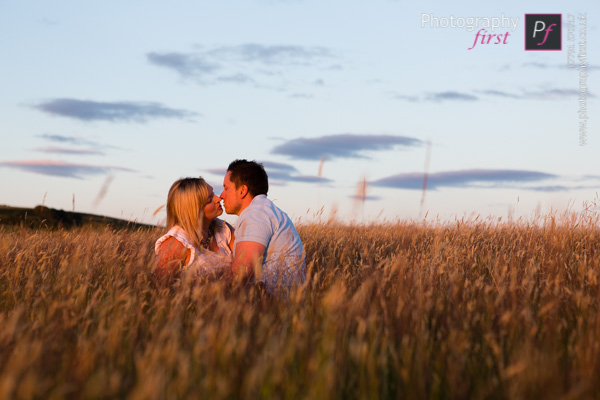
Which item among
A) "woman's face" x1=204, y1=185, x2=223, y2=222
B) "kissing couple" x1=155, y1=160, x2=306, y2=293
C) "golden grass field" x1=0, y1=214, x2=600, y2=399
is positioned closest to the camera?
"golden grass field" x1=0, y1=214, x2=600, y2=399

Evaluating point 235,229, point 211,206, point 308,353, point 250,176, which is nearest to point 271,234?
point 235,229

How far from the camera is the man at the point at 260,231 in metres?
3.91

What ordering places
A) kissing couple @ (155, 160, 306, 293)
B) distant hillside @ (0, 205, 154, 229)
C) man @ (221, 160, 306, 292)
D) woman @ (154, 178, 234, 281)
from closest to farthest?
1. man @ (221, 160, 306, 292)
2. kissing couple @ (155, 160, 306, 293)
3. woman @ (154, 178, 234, 281)
4. distant hillside @ (0, 205, 154, 229)

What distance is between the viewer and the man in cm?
391

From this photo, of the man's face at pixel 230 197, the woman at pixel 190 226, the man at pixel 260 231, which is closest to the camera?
the man at pixel 260 231

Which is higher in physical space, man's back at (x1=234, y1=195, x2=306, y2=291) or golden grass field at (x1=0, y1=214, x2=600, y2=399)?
man's back at (x1=234, y1=195, x2=306, y2=291)

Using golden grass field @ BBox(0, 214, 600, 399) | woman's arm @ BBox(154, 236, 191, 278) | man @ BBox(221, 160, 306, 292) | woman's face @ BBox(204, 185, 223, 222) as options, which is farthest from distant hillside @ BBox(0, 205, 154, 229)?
golden grass field @ BBox(0, 214, 600, 399)

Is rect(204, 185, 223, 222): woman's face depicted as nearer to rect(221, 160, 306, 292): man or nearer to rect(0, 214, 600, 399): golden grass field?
rect(221, 160, 306, 292): man

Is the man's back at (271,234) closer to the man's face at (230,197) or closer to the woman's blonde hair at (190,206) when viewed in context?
the man's face at (230,197)

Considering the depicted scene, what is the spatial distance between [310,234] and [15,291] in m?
4.14

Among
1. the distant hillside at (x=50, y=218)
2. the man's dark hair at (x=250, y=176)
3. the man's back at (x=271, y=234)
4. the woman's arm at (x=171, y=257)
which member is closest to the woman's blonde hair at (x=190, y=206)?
the woman's arm at (x=171, y=257)

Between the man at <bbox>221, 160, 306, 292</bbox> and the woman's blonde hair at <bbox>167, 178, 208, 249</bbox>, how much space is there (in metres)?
0.21

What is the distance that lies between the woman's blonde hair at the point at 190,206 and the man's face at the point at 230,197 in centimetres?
17

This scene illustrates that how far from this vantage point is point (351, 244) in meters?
6.62
